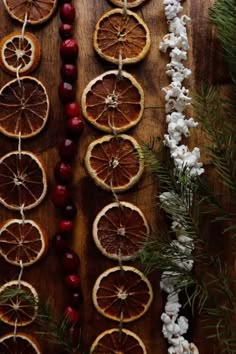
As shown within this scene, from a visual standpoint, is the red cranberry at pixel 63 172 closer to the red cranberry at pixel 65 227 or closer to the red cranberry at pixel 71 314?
the red cranberry at pixel 65 227

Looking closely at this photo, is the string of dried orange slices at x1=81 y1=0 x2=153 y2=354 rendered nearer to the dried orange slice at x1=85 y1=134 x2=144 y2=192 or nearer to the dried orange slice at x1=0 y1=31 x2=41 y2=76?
the dried orange slice at x1=85 y1=134 x2=144 y2=192

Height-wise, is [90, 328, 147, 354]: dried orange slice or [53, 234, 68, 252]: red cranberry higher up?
[53, 234, 68, 252]: red cranberry

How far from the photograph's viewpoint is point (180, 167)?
4.22 ft

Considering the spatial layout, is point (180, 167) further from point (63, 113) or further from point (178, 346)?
point (178, 346)

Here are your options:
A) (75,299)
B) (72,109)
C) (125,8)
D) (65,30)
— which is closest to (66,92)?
(72,109)

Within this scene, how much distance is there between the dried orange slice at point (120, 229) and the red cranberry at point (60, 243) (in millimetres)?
74

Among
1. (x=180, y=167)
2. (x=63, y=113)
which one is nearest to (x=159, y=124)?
(x=180, y=167)

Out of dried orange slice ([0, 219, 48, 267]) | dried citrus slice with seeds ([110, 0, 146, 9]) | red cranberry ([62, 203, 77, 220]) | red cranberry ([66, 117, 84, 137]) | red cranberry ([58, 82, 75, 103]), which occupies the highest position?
dried citrus slice with seeds ([110, 0, 146, 9])

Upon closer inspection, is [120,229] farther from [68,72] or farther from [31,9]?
[31,9]

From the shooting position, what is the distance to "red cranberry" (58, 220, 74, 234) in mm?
1317

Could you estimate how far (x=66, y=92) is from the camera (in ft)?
4.35

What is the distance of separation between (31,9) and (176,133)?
1.59ft

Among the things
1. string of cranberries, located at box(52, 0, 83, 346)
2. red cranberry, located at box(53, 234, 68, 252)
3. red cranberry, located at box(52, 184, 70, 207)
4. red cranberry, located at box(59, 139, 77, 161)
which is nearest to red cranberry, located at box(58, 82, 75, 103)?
string of cranberries, located at box(52, 0, 83, 346)

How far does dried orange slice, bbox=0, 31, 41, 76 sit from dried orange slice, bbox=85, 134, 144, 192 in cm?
26
